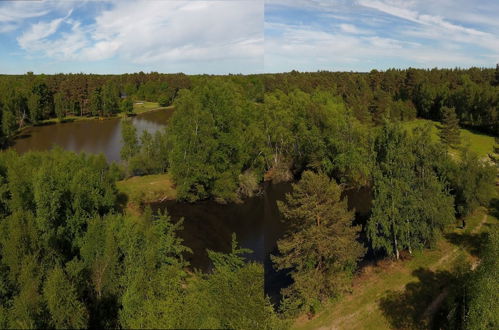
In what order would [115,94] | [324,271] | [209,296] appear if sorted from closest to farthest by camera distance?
[209,296], [324,271], [115,94]

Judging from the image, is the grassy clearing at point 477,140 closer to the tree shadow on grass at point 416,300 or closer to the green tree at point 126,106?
the tree shadow on grass at point 416,300

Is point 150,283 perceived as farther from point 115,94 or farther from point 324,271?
point 115,94

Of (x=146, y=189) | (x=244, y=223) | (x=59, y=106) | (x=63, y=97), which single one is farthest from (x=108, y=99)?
(x=244, y=223)

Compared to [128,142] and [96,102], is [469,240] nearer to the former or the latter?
[128,142]

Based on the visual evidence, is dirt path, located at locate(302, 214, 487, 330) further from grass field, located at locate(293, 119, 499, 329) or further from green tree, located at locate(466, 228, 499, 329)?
green tree, located at locate(466, 228, 499, 329)

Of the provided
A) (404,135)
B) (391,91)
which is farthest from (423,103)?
(404,135)
